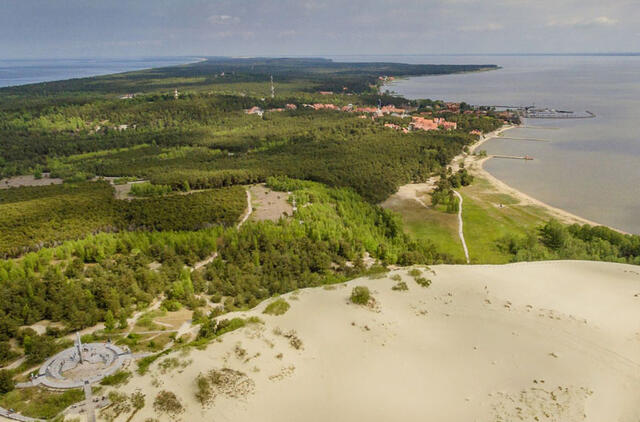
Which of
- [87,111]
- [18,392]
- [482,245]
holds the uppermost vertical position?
[87,111]

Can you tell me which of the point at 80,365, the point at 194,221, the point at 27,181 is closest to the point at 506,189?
the point at 194,221

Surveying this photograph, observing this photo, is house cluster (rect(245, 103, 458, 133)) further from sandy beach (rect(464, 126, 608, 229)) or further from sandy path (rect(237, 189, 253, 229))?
sandy path (rect(237, 189, 253, 229))

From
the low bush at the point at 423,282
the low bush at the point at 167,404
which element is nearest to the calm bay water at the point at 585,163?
the low bush at the point at 423,282

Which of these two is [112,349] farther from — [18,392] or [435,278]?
[435,278]

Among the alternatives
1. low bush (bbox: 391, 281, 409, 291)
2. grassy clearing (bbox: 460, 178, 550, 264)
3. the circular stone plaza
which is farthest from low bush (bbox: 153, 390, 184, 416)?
grassy clearing (bbox: 460, 178, 550, 264)

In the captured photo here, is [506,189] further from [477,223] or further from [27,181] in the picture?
[27,181]

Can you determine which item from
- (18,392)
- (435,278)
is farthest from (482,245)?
(18,392)
